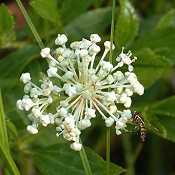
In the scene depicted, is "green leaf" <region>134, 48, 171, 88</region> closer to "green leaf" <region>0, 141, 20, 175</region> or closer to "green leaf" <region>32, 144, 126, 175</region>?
"green leaf" <region>32, 144, 126, 175</region>

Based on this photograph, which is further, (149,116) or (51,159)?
(149,116)

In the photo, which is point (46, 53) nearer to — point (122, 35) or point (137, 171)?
point (122, 35)

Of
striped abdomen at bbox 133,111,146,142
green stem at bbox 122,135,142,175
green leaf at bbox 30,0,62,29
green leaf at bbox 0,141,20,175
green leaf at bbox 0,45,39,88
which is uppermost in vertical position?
green leaf at bbox 30,0,62,29

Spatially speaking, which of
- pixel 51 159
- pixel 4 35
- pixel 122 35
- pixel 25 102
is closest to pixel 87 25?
pixel 122 35

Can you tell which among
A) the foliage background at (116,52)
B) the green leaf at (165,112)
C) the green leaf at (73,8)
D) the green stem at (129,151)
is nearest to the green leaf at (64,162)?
the foliage background at (116,52)

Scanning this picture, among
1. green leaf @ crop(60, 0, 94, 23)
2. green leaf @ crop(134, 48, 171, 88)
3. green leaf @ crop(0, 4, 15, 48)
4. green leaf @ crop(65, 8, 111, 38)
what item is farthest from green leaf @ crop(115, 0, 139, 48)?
green leaf @ crop(0, 4, 15, 48)

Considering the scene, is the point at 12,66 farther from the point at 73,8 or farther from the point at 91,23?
the point at 91,23
